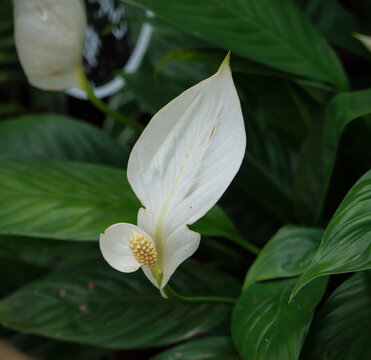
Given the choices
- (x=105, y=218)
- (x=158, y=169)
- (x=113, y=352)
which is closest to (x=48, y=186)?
(x=105, y=218)

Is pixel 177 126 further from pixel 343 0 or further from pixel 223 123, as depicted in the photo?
pixel 343 0

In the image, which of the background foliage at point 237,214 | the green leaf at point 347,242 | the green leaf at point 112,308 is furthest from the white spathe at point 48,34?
the green leaf at point 347,242

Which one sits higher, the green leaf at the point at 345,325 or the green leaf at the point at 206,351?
the green leaf at the point at 345,325

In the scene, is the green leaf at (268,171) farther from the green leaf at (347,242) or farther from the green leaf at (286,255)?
the green leaf at (347,242)

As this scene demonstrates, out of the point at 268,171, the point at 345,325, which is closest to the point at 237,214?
the point at 268,171

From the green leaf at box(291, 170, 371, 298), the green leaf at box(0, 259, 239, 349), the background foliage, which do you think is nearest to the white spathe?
the background foliage

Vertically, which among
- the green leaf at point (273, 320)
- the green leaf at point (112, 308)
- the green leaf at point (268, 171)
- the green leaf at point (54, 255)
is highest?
the green leaf at point (273, 320)
